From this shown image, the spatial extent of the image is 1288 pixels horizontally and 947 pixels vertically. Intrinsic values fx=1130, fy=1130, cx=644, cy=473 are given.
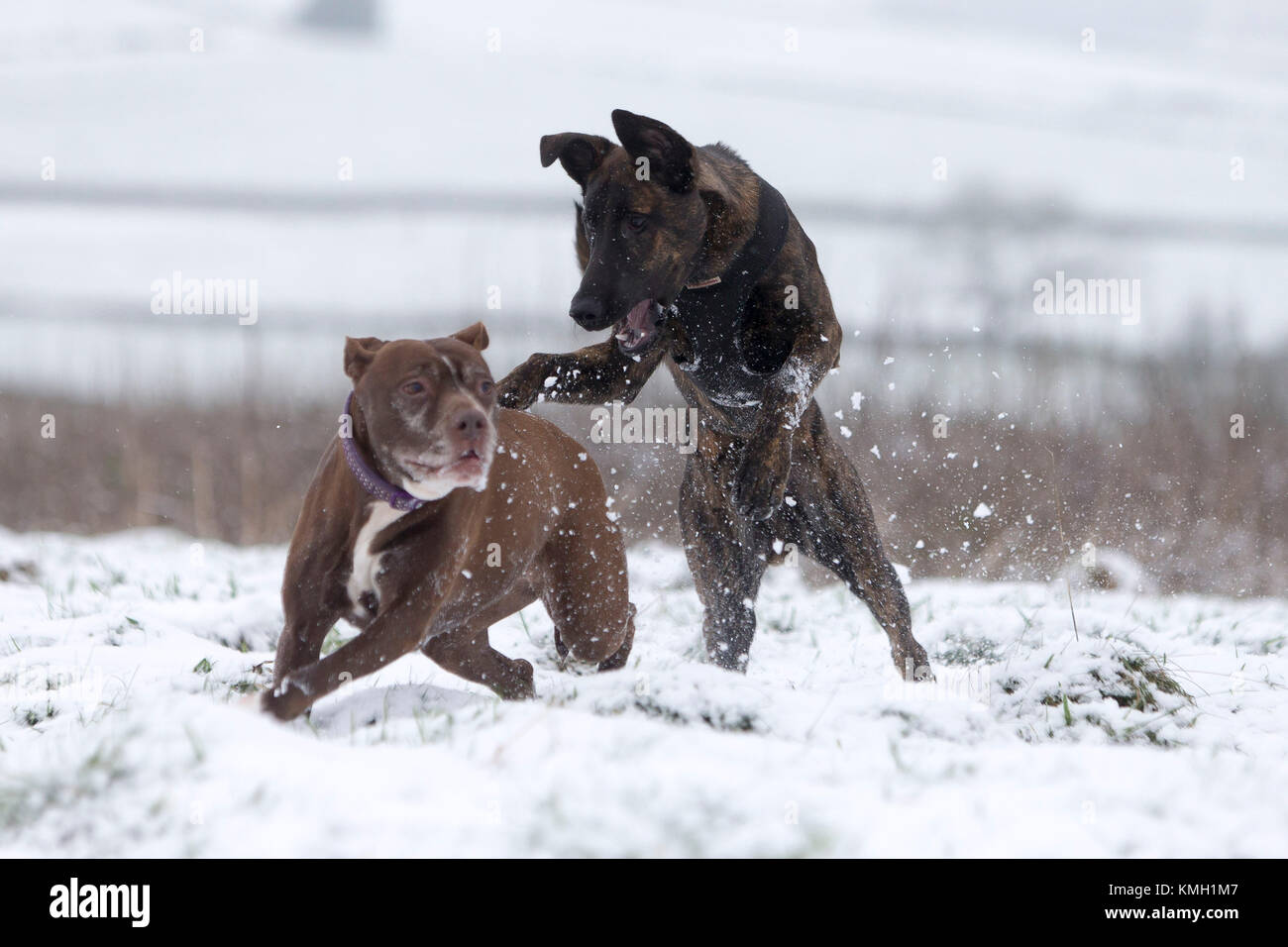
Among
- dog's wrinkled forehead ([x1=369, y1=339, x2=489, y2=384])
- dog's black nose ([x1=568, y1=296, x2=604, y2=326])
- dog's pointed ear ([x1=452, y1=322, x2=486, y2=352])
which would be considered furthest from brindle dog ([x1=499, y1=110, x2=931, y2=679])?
dog's wrinkled forehead ([x1=369, y1=339, x2=489, y2=384])

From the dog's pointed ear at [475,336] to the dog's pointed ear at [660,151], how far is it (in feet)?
3.25


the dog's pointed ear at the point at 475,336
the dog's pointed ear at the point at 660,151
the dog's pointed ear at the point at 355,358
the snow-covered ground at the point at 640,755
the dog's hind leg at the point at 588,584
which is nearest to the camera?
the snow-covered ground at the point at 640,755

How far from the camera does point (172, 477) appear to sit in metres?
10.2

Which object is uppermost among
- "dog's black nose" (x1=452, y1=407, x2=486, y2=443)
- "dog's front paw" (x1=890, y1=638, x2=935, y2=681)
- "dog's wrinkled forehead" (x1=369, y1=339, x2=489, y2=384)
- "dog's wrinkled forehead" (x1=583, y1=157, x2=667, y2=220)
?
"dog's wrinkled forehead" (x1=583, y1=157, x2=667, y2=220)

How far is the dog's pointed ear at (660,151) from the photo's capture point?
4180 millimetres

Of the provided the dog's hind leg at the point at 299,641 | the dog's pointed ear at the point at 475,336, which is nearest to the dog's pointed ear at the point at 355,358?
the dog's pointed ear at the point at 475,336

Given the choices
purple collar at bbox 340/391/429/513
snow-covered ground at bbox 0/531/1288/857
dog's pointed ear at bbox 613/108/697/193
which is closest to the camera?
snow-covered ground at bbox 0/531/1288/857

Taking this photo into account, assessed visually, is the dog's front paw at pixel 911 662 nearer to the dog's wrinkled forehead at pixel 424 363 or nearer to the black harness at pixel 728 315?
the black harness at pixel 728 315

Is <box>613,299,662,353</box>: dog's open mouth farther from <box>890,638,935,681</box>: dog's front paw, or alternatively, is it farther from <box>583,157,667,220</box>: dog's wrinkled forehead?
<box>890,638,935,681</box>: dog's front paw

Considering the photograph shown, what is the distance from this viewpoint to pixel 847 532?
16.1 feet

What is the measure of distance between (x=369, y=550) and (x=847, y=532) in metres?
2.34

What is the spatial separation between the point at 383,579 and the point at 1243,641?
14.9 ft

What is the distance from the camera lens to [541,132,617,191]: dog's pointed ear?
4.29 meters
